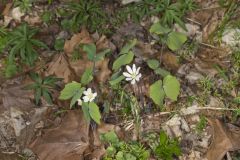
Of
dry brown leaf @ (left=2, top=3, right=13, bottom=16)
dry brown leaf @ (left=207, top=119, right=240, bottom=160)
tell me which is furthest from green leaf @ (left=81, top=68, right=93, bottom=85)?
dry brown leaf @ (left=2, top=3, right=13, bottom=16)

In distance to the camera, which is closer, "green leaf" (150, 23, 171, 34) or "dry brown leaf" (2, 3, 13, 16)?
"green leaf" (150, 23, 171, 34)

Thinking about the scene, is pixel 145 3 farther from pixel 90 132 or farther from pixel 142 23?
pixel 90 132

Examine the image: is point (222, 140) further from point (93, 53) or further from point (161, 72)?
point (93, 53)

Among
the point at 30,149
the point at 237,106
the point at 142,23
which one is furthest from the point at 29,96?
the point at 237,106

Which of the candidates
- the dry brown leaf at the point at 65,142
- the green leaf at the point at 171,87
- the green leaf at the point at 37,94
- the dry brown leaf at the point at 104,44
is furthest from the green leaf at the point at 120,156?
the dry brown leaf at the point at 104,44

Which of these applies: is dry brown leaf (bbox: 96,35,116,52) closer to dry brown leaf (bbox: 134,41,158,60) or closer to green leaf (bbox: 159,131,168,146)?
dry brown leaf (bbox: 134,41,158,60)

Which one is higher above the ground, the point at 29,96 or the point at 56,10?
the point at 56,10
